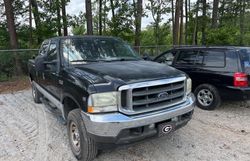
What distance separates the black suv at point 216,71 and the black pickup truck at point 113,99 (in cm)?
212

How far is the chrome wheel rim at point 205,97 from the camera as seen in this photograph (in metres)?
5.91

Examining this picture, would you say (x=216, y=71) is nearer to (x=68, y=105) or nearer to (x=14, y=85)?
(x=68, y=105)

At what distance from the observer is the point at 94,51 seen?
13.9ft

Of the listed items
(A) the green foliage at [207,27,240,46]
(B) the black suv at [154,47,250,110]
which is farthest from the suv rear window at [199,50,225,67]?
(A) the green foliage at [207,27,240,46]

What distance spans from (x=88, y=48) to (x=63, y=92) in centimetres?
100

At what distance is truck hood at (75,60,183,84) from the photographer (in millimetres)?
3079

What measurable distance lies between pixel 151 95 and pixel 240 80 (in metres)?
3.09

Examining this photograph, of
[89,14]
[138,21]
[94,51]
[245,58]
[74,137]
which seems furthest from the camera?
[138,21]

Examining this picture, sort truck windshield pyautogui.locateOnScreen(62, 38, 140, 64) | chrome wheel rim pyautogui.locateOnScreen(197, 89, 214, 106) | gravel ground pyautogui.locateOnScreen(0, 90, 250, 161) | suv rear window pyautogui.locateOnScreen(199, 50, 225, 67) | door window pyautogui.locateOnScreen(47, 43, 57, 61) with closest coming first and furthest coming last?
1. gravel ground pyautogui.locateOnScreen(0, 90, 250, 161)
2. truck windshield pyautogui.locateOnScreen(62, 38, 140, 64)
3. door window pyautogui.locateOnScreen(47, 43, 57, 61)
4. suv rear window pyautogui.locateOnScreen(199, 50, 225, 67)
5. chrome wheel rim pyautogui.locateOnScreen(197, 89, 214, 106)

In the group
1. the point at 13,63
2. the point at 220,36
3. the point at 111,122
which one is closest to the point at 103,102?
the point at 111,122

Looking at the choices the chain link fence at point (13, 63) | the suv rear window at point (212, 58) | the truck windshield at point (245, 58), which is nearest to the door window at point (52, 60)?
the suv rear window at point (212, 58)

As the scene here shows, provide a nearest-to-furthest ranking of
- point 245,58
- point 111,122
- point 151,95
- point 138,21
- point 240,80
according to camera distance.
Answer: point 111,122 → point 151,95 → point 240,80 → point 245,58 → point 138,21

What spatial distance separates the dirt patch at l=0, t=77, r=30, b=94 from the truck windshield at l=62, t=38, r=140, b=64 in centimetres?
524

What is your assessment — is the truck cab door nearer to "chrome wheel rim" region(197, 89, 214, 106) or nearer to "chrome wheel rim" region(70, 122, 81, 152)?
"chrome wheel rim" region(70, 122, 81, 152)
